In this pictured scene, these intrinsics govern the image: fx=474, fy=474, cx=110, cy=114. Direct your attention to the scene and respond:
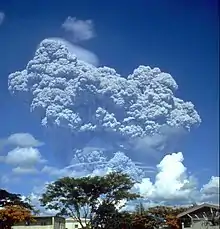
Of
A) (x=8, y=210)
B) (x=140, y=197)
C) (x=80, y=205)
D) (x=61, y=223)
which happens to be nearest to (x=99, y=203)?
(x=80, y=205)

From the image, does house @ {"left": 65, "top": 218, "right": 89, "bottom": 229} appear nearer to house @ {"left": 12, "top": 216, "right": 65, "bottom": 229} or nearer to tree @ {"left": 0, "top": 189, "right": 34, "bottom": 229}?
house @ {"left": 12, "top": 216, "right": 65, "bottom": 229}

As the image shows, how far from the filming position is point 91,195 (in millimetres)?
21031

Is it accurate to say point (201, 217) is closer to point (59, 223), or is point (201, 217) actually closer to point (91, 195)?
point (91, 195)

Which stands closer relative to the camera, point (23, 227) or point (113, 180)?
point (113, 180)

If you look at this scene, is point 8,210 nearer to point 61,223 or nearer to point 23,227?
point 23,227

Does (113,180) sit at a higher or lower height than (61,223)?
higher

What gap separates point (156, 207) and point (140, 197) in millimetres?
2259

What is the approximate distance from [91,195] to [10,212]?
11.7 ft

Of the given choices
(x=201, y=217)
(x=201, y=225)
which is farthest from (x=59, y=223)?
(x=201, y=225)

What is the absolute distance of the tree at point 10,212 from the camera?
789 inches

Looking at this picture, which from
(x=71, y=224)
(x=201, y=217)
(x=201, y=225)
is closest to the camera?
(x=201, y=225)

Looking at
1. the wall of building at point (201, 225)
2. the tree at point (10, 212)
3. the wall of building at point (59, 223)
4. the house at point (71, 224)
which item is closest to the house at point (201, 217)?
the wall of building at point (201, 225)

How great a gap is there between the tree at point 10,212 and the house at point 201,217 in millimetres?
6911

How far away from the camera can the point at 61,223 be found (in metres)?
26.2
